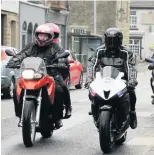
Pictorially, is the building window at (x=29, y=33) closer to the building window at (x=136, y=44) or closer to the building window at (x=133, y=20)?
the building window at (x=136, y=44)

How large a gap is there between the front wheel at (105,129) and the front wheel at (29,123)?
1.04 metres

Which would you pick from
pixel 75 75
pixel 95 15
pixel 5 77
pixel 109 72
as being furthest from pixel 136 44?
pixel 109 72

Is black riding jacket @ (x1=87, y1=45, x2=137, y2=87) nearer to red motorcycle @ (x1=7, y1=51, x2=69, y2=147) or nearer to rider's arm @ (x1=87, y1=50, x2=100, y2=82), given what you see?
rider's arm @ (x1=87, y1=50, x2=100, y2=82)

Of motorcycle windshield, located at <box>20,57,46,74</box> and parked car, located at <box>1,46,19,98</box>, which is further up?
motorcycle windshield, located at <box>20,57,46,74</box>

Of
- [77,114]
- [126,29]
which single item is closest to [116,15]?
[126,29]

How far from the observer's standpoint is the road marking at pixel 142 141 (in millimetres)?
9523

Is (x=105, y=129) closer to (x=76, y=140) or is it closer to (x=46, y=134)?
(x=76, y=140)

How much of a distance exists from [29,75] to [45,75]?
0.28m

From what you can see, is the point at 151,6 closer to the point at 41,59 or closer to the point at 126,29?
the point at 126,29

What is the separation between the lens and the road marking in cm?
952

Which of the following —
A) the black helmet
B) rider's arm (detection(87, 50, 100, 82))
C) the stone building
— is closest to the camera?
the black helmet

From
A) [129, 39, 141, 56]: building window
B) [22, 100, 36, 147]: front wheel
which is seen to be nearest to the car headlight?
[22, 100, 36, 147]: front wheel

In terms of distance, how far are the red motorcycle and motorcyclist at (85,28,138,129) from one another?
0.61 metres

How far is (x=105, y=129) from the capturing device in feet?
26.9
